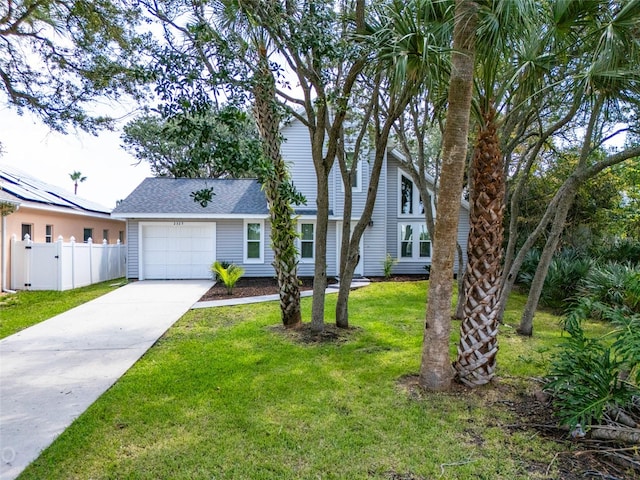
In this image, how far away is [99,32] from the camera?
24.0 feet

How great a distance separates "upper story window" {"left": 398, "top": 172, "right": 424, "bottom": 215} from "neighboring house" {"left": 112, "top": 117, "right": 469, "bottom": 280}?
0.04 m

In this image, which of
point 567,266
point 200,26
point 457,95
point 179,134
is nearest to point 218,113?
point 179,134

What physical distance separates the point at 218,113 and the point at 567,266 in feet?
32.6

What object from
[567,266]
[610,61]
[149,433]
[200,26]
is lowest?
[149,433]

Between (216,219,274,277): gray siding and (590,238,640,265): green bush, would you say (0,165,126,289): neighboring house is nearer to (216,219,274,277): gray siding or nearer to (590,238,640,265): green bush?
(216,219,274,277): gray siding

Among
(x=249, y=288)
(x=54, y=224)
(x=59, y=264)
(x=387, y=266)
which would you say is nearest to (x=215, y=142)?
(x=249, y=288)

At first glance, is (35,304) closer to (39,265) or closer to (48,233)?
(39,265)

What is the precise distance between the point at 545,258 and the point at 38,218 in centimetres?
1579

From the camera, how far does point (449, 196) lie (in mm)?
3896

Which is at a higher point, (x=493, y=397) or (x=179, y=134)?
(x=179, y=134)

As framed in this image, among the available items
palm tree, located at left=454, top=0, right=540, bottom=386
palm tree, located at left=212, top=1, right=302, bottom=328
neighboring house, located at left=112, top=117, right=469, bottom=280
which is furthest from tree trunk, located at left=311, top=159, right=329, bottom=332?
neighboring house, located at left=112, top=117, right=469, bottom=280

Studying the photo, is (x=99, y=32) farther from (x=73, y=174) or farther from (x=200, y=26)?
(x=73, y=174)

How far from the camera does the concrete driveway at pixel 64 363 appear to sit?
3338mm

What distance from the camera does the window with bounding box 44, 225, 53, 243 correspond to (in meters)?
14.0
